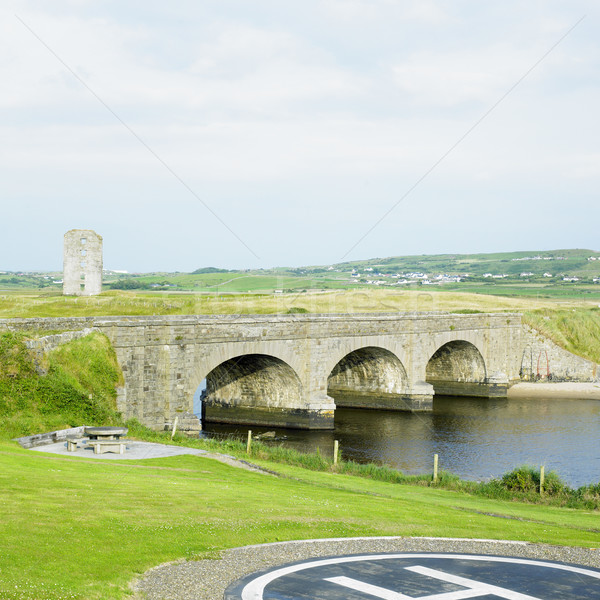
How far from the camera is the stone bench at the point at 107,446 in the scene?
27219 mm

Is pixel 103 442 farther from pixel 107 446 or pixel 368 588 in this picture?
pixel 368 588

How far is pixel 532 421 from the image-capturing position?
191ft

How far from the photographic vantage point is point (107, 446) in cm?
2762

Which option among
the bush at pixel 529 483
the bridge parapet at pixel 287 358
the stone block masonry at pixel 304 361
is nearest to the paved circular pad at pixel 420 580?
the bush at pixel 529 483

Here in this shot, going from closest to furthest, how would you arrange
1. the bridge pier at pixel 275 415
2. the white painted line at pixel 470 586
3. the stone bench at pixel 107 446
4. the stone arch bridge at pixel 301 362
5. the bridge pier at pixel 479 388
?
the white painted line at pixel 470 586
the stone bench at pixel 107 446
the stone arch bridge at pixel 301 362
the bridge pier at pixel 275 415
the bridge pier at pixel 479 388

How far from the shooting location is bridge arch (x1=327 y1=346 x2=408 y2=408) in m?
62.1

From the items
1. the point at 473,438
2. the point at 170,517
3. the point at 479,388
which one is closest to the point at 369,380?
the point at 473,438

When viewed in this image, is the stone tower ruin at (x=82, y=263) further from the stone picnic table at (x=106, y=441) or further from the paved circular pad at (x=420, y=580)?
the paved circular pad at (x=420, y=580)

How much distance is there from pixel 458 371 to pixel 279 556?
62259mm

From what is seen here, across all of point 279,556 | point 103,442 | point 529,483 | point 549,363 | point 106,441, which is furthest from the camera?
point 549,363

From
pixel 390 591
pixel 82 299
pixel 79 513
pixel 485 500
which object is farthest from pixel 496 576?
pixel 82 299

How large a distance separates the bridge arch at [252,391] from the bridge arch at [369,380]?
1037 cm

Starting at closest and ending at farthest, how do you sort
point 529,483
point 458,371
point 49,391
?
point 529,483 < point 49,391 < point 458,371

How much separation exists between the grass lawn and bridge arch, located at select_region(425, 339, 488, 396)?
4593 cm
